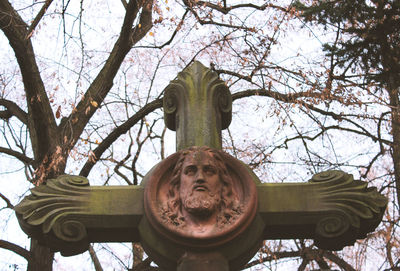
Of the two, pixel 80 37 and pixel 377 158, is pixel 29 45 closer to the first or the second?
pixel 80 37

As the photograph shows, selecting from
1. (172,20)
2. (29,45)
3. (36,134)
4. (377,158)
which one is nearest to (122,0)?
(172,20)

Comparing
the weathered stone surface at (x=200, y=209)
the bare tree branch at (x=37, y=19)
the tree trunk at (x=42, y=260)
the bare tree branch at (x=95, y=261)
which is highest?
the bare tree branch at (x=37, y=19)

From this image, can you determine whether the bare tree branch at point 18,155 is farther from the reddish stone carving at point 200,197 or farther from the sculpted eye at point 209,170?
the sculpted eye at point 209,170

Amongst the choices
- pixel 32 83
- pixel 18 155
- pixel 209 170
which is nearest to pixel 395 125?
pixel 32 83

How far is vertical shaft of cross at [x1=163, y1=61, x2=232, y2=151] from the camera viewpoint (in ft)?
13.6

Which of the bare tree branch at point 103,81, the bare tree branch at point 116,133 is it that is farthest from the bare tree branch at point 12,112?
the bare tree branch at point 116,133

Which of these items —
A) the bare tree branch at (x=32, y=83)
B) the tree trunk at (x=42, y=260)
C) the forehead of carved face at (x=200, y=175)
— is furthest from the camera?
the bare tree branch at (x=32, y=83)

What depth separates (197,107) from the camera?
4180mm

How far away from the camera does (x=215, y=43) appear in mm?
10797

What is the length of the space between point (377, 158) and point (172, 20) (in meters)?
3.91

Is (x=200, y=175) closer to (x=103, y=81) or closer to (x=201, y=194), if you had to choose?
(x=201, y=194)

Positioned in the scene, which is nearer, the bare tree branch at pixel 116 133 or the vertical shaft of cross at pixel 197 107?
the vertical shaft of cross at pixel 197 107

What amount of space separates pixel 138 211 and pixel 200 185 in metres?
0.41

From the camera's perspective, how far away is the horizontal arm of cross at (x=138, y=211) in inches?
148
